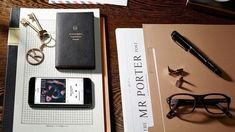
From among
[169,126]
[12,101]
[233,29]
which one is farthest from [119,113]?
[233,29]

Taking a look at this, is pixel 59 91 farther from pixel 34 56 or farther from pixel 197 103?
pixel 197 103

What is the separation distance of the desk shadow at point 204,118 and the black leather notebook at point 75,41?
23 cm

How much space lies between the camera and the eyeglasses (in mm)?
697

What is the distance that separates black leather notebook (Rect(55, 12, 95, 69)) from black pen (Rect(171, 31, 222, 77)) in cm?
20

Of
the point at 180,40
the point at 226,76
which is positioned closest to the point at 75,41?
the point at 180,40

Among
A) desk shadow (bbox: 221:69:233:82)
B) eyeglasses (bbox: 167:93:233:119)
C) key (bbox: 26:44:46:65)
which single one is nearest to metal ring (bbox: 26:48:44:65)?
key (bbox: 26:44:46:65)

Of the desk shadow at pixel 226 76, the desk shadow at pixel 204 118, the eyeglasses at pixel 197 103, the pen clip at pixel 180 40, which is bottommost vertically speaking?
the desk shadow at pixel 204 118

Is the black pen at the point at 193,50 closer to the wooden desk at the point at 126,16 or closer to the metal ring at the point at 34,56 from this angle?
the wooden desk at the point at 126,16

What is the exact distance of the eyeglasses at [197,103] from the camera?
27.5 inches

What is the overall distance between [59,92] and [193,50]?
1.05 ft

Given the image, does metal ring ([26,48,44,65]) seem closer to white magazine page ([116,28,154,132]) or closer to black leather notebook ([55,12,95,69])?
black leather notebook ([55,12,95,69])

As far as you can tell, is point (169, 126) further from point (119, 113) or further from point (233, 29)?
point (233, 29)

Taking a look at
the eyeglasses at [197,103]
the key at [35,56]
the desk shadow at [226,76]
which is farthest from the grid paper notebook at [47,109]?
the desk shadow at [226,76]

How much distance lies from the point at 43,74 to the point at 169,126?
0.29 meters
